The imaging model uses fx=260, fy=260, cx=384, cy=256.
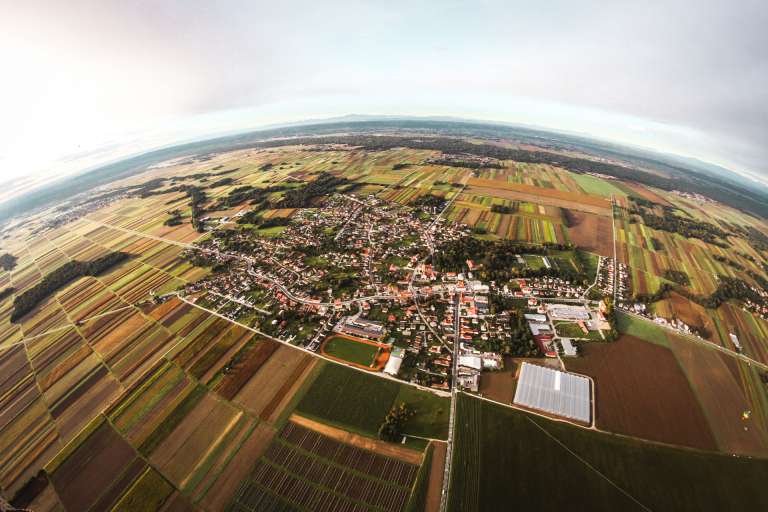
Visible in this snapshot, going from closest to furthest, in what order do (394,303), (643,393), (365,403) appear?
(365,403) < (643,393) < (394,303)

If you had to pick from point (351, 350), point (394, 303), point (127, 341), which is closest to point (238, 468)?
point (351, 350)

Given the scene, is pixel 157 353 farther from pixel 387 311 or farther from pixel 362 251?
pixel 362 251

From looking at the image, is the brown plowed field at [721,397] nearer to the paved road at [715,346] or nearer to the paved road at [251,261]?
the paved road at [715,346]

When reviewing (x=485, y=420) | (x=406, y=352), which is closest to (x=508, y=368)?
(x=485, y=420)

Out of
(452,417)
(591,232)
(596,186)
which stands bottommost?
(452,417)

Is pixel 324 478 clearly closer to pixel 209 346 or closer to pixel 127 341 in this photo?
pixel 209 346

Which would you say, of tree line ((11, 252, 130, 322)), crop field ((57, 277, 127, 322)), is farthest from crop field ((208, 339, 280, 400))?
tree line ((11, 252, 130, 322))

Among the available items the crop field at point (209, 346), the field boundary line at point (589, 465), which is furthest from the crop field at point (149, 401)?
the field boundary line at point (589, 465)
